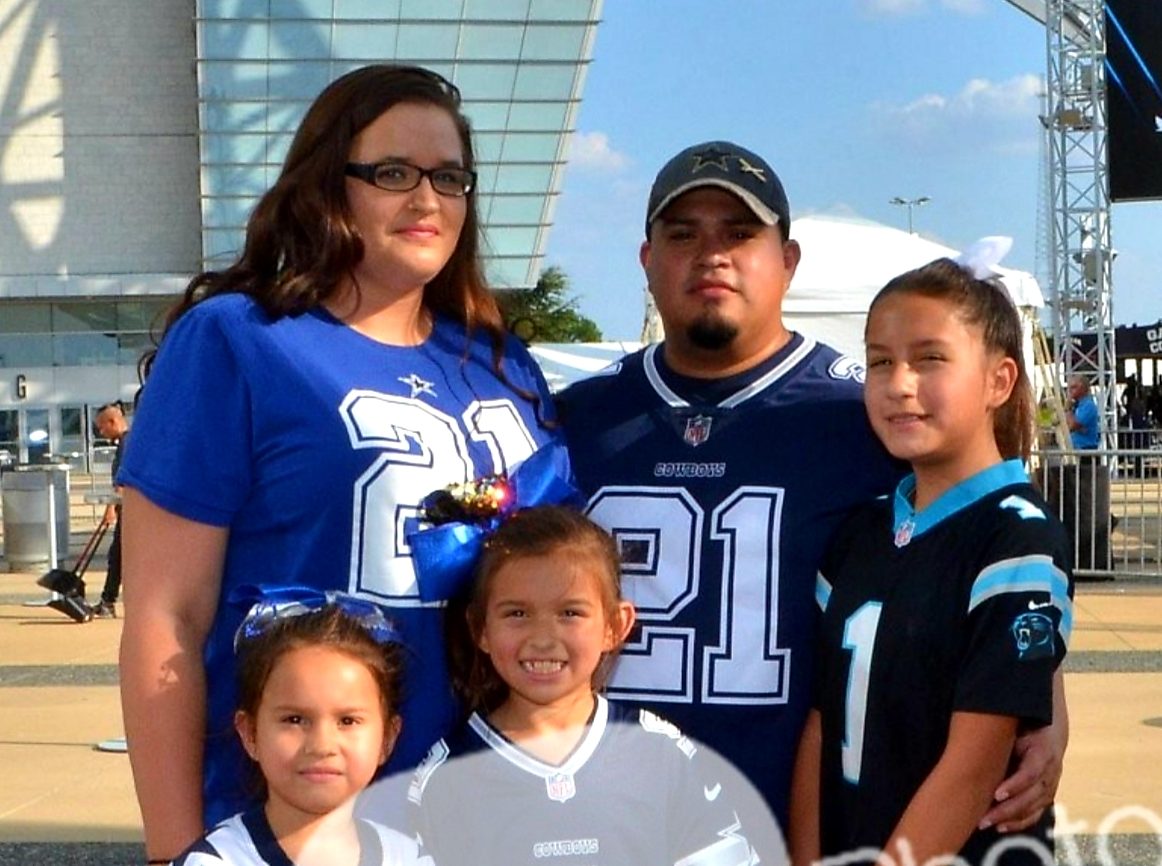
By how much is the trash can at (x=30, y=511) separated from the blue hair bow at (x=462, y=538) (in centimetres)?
1416

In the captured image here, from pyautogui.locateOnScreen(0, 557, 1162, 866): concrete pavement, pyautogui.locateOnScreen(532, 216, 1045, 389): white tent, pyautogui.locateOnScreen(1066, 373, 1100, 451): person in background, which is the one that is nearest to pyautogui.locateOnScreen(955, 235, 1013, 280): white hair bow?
pyautogui.locateOnScreen(0, 557, 1162, 866): concrete pavement

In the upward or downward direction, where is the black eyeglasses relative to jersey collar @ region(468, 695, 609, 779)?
upward

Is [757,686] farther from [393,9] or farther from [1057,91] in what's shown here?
[393,9]

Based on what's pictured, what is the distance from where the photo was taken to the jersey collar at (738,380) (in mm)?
2949

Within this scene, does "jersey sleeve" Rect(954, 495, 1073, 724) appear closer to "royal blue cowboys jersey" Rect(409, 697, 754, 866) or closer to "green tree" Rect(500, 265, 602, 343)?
"royal blue cowboys jersey" Rect(409, 697, 754, 866)

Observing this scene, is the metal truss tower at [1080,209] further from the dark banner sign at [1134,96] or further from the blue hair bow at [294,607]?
the blue hair bow at [294,607]

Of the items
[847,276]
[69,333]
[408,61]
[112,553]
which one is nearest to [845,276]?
[847,276]

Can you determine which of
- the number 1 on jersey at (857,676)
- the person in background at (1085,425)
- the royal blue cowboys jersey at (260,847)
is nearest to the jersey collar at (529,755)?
the royal blue cowboys jersey at (260,847)

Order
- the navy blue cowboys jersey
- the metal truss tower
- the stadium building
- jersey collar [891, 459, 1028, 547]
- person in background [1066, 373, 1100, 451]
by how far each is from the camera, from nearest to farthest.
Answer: the navy blue cowboys jersey → jersey collar [891, 459, 1028, 547] → person in background [1066, 373, 1100, 451] → the metal truss tower → the stadium building

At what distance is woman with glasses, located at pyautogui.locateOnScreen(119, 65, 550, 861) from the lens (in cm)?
243

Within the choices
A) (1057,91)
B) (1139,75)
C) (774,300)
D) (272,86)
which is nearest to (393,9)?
(272,86)

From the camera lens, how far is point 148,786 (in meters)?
2.42

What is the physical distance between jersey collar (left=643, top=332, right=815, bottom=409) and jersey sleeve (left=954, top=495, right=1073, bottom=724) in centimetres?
61

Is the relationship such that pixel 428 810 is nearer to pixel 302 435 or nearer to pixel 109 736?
pixel 302 435
